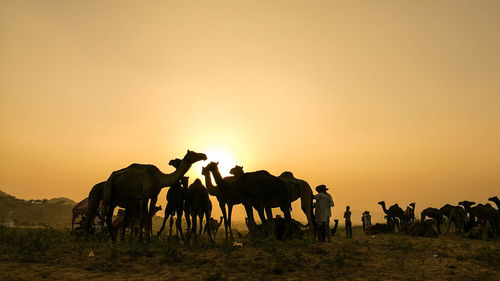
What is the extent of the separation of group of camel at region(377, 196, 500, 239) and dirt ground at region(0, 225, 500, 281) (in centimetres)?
1090

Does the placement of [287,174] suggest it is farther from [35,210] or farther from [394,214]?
[35,210]

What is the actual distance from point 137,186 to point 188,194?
2.39m

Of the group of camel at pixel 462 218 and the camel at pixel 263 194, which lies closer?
the camel at pixel 263 194

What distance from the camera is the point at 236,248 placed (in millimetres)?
10984

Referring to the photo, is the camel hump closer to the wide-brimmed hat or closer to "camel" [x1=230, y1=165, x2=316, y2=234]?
"camel" [x1=230, y1=165, x2=316, y2=234]

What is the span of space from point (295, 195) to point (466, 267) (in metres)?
6.78

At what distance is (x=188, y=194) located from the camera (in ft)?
46.4

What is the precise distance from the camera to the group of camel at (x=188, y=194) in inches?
495

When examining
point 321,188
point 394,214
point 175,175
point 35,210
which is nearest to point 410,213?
point 394,214

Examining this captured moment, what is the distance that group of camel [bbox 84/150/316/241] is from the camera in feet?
41.2

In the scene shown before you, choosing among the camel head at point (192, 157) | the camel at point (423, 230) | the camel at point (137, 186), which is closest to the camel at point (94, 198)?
the camel at point (137, 186)

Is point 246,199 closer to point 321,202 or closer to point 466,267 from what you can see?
point 321,202

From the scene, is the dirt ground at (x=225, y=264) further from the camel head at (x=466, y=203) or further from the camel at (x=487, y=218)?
the camel head at (x=466, y=203)

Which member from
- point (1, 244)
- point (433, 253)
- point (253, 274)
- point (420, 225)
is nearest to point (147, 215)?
point (1, 244)
